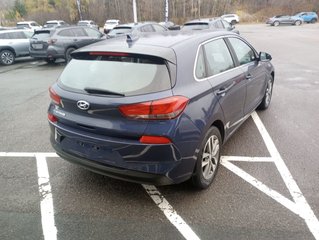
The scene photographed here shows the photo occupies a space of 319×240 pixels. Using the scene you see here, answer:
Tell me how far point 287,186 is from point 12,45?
43.5 feet

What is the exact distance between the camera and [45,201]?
10.1 ft

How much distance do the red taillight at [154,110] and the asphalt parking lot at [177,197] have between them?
103 centimetres

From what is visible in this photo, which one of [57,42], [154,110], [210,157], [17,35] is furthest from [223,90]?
[17,35]

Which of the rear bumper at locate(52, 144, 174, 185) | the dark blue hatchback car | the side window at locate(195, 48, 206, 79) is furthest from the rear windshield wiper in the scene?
the side window at locate(195, 48, 206, 79)

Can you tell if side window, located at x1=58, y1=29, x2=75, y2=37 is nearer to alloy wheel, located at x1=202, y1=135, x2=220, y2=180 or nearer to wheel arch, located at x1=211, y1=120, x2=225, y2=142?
wheel arch, located at x1=211, y1=120, x2=225, y2=142

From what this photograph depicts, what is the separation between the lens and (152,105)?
2.52m

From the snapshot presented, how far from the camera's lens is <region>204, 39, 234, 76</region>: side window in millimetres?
3305

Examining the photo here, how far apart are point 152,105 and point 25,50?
12.9 meters

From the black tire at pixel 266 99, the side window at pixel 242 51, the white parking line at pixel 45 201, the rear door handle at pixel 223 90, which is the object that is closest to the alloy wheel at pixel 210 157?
the rear door handle at pixel 223 90

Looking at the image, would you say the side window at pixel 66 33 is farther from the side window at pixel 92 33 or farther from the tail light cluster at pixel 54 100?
the tail light cluster at pixel 54 100

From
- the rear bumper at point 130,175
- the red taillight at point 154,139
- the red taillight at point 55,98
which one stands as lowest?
the rear bumper at point 130,175

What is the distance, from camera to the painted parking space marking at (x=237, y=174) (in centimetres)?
267

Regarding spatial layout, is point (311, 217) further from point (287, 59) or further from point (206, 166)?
point (287, 59)

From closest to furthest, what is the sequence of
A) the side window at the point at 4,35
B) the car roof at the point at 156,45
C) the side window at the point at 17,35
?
the car roof at the point at 156,45
the side window at the point at 4,35
the side window at the point at 17,35
